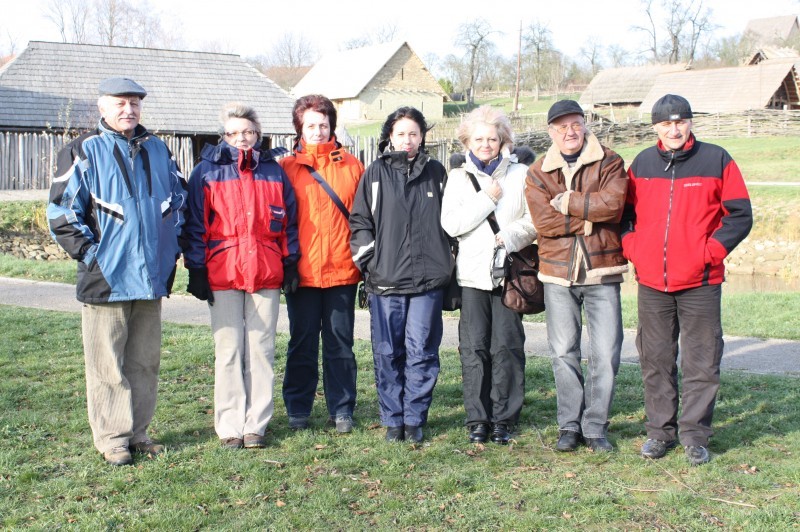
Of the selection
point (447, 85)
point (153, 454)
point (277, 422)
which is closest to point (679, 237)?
point (277, 422)

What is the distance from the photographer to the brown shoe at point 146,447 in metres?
4.82

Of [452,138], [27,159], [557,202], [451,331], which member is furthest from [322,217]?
[452,138]

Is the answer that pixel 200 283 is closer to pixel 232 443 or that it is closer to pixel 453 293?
pixel 232 443

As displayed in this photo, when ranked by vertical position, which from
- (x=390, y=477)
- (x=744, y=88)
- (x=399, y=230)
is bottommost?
(x=390, y=477)

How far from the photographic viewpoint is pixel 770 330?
898 cm

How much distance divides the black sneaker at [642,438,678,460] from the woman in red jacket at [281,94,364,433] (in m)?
1.86

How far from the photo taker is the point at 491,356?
5.18 metres

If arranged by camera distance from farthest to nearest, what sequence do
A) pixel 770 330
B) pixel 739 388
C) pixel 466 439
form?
pixel 770 330 → pixel 739 388 → pixel 466 439

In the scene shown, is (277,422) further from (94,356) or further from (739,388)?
(739,388)

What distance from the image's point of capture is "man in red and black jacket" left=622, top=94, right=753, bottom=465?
4605 mm

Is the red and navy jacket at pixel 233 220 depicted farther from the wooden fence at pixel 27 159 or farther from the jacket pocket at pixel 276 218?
the wooden fence at pixel 27 159

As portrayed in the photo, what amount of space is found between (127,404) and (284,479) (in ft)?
3.49

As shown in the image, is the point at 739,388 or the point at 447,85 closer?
the point at 739,388

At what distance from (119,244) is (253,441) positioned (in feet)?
4.72
